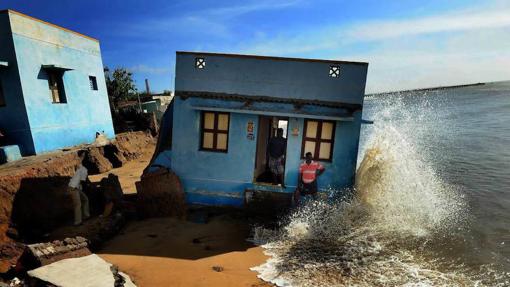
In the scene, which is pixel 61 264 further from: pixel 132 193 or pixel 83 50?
pixel 83 50

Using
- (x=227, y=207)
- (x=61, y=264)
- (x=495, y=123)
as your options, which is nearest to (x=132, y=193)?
(x=227, y=207)

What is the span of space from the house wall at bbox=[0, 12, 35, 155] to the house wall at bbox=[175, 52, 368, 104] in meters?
8.26

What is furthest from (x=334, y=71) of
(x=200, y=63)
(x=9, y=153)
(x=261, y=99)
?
(x=9, y=153)

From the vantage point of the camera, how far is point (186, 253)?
25.4 feet

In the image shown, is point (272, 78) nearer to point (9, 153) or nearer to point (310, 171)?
point (310, 171)

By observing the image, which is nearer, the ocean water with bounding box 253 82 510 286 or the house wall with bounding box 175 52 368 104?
the ocean water with bounding box 253 82 510 286

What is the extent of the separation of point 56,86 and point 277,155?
12.4 m

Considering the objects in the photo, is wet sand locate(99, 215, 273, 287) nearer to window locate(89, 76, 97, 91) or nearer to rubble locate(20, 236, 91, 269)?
rubble locate(20, 236, 91, 269)

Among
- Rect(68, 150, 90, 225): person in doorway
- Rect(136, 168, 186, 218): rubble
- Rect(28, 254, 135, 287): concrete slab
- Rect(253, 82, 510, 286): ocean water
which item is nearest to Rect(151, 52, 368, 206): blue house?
Rect(136, 168, 186, 218): rubble

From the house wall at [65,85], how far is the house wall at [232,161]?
26.4 ft

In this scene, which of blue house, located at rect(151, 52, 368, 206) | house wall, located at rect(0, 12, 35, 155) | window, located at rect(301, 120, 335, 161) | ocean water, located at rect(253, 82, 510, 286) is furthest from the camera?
A: house wall, located at rect(0, 12, 35, 155)

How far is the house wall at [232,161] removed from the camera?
9.68m

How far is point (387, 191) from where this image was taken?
36.1 ft

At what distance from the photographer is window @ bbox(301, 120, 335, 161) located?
9.74 metres
